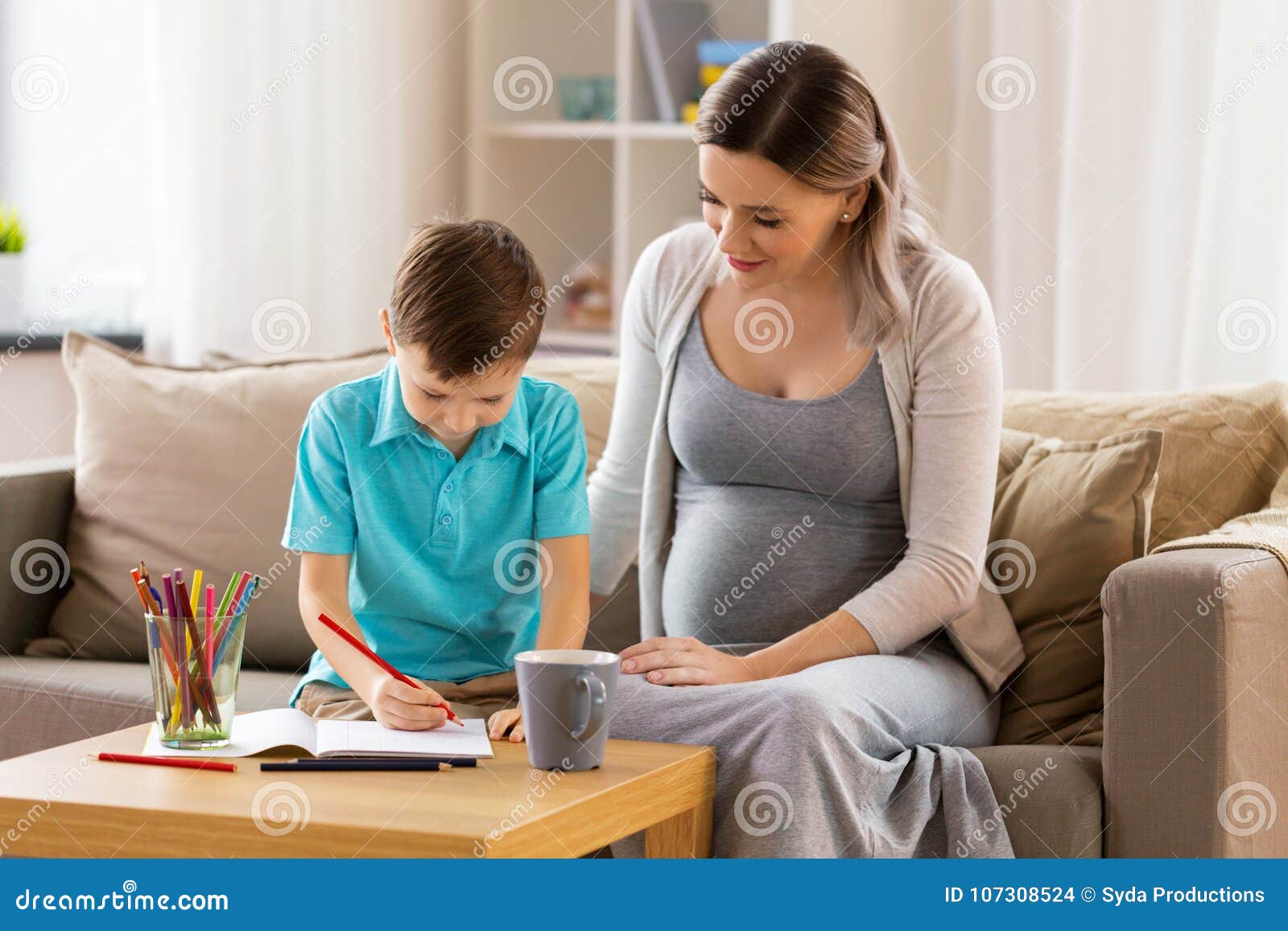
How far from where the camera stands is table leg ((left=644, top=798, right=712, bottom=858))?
1.29 m

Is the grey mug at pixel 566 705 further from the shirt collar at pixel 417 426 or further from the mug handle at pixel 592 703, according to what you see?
the shirt collar at pixel 417 426

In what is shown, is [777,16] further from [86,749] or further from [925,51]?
[86,749]

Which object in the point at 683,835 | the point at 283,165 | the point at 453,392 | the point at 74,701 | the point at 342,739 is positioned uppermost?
the point at 283,165

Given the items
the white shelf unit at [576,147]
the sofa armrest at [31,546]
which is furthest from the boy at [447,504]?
the white shelf unit at [576,147]

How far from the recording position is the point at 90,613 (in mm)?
2111

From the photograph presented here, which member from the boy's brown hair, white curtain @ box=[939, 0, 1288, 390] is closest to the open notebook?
the boy's brown hair

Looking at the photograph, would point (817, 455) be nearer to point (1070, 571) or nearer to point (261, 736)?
Result: point (1070, 571)

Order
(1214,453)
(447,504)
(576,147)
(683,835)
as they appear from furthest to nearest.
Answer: (576,147)
(1214,453)
(447,504)
(683,835)

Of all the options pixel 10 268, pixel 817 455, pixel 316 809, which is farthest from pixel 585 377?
pixel 10 268

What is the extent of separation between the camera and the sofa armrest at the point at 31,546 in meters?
2.07

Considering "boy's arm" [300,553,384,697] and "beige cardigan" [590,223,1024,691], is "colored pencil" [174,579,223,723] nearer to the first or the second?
"boy's arm" [300,553,384,697]

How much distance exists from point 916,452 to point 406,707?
684 millimetres

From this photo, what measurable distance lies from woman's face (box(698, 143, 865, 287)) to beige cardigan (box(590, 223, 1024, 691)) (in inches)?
5.7

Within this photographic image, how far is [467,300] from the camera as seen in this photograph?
138 centimetres
